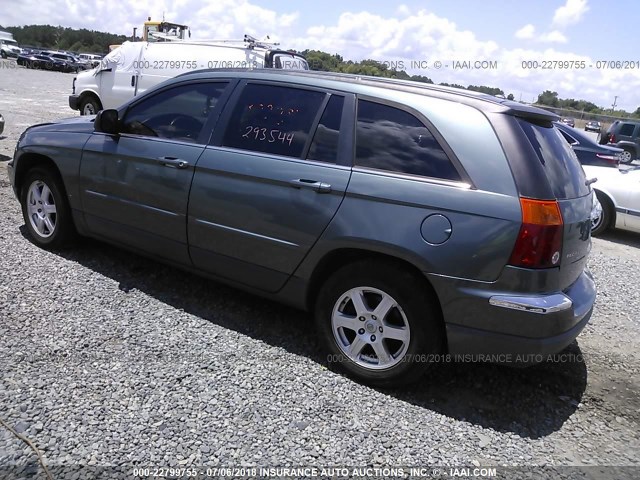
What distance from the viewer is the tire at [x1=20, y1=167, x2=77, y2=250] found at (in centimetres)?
470

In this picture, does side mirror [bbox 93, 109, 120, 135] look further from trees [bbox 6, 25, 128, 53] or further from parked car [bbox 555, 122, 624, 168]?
trees [bbox 6, 25, 128, 53]

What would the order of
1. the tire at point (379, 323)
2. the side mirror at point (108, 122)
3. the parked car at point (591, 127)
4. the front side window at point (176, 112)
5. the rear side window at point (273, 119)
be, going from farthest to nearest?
the parked car at point (591, 127)
the side mirror at point (108, 122)
the front side window at point (176, 112)
the rear side window at point (273, 119)
the tire at point (379, 323)

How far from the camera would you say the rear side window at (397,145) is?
3037 mm

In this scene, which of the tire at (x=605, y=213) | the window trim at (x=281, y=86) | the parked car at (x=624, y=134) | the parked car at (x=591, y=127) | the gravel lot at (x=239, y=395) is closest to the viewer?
the gravel lot at (x=239, y=395)

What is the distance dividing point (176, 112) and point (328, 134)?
1.44 m

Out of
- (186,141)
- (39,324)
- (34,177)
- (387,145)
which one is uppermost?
(387,145)

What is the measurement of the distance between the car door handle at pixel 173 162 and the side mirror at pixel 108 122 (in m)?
0.61

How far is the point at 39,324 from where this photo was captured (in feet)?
11.8

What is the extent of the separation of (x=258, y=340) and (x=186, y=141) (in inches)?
61.1

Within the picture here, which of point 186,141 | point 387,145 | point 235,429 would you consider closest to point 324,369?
point 235,429

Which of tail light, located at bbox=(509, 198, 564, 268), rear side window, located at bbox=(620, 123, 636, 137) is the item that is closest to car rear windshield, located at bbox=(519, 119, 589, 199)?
tail light, located at bbox=(509, 198, 564, 268)

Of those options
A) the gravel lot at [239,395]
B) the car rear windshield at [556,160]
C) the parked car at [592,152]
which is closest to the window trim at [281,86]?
the car rear windshield at [556,160]

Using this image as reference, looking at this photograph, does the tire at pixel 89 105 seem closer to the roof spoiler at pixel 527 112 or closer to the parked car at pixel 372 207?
the parked car at pixel 372 207

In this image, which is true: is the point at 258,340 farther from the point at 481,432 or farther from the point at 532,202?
the point at 532,202
